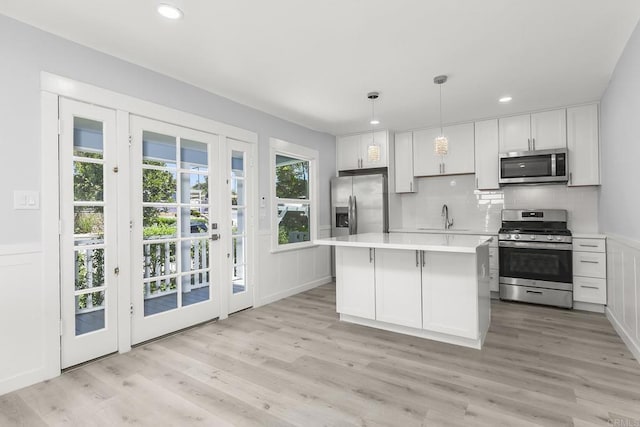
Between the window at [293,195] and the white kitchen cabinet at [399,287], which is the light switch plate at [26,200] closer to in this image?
the window at [293,195]

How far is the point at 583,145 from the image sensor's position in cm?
412

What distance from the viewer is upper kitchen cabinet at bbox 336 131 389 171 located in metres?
5.31

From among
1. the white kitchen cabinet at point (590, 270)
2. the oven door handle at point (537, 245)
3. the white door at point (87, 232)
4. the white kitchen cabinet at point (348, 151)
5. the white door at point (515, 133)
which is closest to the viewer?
the white door at point (87, 232)

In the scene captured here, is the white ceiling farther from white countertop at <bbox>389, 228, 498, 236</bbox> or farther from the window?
white countertop at <bbox>389, 228, 498, 236</bbox>

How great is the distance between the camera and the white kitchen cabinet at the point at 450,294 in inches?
110

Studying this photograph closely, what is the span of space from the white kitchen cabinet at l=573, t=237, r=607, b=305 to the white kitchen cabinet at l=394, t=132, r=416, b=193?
2269 mm

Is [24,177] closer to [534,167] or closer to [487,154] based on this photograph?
[487,154]

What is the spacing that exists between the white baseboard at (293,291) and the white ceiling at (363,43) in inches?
98.4

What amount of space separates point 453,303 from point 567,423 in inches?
44.9

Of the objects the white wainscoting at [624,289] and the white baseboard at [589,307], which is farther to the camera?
the white baseboard at [589,307]

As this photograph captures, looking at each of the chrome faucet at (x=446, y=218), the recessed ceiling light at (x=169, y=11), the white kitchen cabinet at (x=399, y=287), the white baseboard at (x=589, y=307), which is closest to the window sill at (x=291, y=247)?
the white kitchen cabinet at (x=399, y=287)

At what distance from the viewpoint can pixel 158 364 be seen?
2.62 metres

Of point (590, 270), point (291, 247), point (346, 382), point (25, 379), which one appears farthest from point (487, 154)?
point (25, 379)

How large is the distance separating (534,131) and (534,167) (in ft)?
1.64
